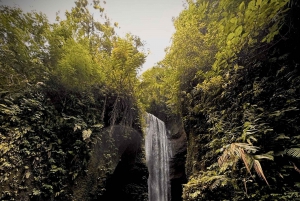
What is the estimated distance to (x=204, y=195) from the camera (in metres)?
3.99

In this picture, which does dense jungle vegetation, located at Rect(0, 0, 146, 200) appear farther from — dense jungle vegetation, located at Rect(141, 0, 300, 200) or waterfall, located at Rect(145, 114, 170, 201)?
waterfall, located at Rect(145, 114, 170, 201)

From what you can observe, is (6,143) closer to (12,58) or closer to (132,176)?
(12,58)

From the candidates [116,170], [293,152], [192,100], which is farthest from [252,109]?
[116,170]

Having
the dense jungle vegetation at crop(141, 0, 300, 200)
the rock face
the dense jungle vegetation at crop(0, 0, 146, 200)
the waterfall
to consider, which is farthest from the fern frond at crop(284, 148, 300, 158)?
the waterfall

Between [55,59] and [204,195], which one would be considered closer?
[204,195]

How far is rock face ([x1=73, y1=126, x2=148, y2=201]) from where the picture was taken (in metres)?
6.52

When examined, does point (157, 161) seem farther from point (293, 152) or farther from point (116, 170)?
point (293, 152)

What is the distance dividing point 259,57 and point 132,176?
8.85 metres

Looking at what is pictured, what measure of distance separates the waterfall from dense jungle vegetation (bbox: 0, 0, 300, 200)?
4.65 meters

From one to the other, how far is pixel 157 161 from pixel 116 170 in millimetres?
3983

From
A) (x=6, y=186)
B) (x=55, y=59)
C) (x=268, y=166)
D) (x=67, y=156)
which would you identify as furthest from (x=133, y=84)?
(x=268, y=166)

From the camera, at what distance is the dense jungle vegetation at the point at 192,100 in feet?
9.98

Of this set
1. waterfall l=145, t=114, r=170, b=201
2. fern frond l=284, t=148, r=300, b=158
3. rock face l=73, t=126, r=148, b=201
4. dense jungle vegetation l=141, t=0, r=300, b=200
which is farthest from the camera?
waterfall l=145, t=114, r=170, b=201

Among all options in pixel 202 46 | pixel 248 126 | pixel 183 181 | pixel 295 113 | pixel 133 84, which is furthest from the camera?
Answer: pixel 183 181
